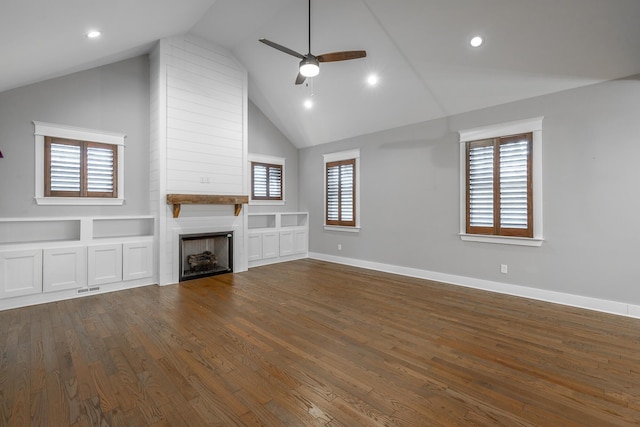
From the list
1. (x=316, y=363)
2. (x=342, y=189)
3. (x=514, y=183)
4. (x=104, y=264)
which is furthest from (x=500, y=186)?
(x=104, y=264)

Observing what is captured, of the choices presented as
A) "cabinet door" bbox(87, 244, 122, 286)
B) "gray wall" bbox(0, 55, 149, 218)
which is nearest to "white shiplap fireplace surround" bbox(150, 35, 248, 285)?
"gray wall" bbox(0, 55, 149, 218)

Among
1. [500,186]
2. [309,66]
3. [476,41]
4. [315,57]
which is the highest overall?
[476,41]

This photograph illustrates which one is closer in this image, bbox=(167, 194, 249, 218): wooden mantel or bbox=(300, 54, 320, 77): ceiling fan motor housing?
bbox=(300, 54, 320, 77): ceiling fan motor housing

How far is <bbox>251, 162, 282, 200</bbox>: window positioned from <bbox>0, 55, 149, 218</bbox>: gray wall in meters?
2.34

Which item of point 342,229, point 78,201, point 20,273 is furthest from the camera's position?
point 342,229

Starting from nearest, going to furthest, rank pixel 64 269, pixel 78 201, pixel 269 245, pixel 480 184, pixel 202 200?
1. pixel 64 269
2. pixel 78 201
3. pixel 480 184
4. pixel 202 200
5. pixel 269 245

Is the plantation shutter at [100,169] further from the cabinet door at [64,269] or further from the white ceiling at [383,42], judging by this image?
the white ceiling at [383,42]

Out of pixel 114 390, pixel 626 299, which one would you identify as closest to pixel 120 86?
pixel 114 390

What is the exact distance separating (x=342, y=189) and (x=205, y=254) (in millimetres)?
3299

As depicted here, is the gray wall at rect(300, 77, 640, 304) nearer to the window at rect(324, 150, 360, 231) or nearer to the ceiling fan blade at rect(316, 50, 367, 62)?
the window at rect(324, 150, 360, 231)

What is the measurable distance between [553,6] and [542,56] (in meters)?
0.62

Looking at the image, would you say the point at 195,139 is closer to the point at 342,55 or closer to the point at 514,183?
the point at 342,55

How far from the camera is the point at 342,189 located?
6984 millimetres

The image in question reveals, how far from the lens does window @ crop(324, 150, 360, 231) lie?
22.0 ft
